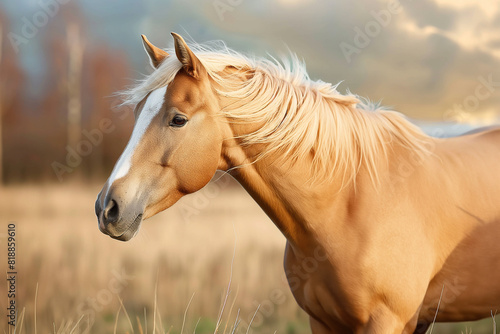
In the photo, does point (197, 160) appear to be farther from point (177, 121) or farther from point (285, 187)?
point (285, 187)

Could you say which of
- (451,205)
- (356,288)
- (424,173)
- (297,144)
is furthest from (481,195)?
(297,144)

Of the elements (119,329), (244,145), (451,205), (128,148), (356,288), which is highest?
(451,205)

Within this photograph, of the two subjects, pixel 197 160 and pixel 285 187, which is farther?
pixel 285 187

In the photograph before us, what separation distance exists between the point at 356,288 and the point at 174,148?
1.25 m

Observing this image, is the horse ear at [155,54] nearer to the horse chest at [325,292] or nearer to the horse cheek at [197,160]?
the horse cheek at [197,160]

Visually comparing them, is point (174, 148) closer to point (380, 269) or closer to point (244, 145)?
point (244, 145)

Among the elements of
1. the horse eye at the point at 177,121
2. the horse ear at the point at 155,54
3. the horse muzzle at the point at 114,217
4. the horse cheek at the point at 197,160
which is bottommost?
the horse muzzle at the point at 114,217

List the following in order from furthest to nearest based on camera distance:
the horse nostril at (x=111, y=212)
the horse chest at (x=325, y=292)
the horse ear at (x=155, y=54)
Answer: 1. the horse ear at (x=155, y=54)
2. the horse chest at (x=325, y=292)
3. the horse nostril at (x=111, y=212)

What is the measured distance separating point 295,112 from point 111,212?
114 cm

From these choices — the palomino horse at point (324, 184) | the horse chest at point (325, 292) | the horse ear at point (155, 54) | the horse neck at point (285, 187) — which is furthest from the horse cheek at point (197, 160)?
the horse chest at point (325, 292)

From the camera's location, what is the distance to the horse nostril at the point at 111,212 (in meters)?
2.16

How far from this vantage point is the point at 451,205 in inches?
103

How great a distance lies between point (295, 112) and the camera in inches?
94.7

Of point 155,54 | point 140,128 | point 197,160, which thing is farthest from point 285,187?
point 155,54
